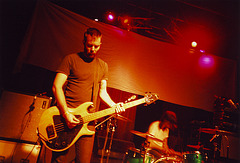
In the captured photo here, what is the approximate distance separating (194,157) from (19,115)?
11.8ft

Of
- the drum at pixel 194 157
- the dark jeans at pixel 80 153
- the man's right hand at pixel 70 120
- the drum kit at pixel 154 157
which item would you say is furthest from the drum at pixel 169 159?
the man's right hand at pixel 70 120

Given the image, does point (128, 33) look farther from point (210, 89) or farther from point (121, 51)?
point (210, 89)

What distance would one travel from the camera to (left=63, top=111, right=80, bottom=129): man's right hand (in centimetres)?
242

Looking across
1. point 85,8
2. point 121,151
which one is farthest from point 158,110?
point 85,8

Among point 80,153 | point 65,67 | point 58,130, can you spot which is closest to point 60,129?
point 58,130

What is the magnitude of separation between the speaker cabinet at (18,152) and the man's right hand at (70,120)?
4.35 feet

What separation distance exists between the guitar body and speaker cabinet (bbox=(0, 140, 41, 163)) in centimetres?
109

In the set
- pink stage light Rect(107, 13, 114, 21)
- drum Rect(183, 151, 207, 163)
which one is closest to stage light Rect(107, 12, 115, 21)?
pink stage light Rect(107, 13, 114, 21)

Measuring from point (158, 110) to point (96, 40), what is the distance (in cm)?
545

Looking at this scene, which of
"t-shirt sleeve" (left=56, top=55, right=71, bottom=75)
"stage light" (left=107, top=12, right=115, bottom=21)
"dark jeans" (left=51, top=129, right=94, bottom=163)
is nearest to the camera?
"dark jeans" (left=51, top=129, right=94, bottom=163)

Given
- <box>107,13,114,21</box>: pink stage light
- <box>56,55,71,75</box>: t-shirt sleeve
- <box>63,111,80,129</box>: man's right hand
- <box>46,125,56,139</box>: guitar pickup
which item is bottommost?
<box>46,125,56,139</box>: guitar pickup

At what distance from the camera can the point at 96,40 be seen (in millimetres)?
2684

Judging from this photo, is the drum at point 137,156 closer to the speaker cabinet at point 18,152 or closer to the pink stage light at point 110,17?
the speaker cabinet at point 18,152

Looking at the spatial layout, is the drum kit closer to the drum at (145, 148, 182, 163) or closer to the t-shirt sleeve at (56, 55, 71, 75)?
the drum at (145, 148, 182, 163)
